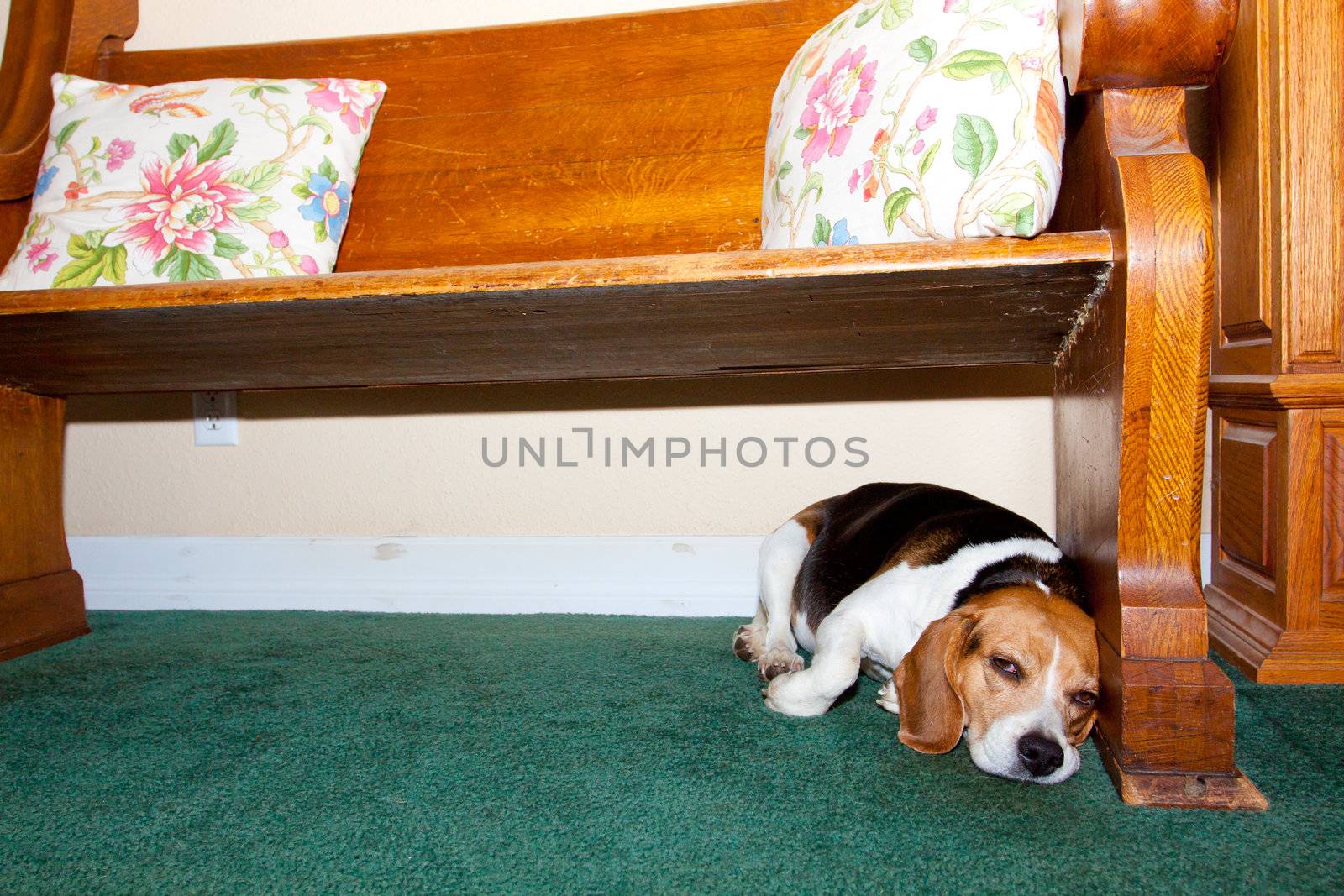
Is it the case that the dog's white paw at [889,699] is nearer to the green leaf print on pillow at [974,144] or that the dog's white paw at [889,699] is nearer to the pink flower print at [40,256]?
the green leaf print on pillow at [974,144]

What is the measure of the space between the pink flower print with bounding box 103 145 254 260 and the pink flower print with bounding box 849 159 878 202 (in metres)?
1.03

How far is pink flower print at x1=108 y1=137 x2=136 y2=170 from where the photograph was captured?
153 cm

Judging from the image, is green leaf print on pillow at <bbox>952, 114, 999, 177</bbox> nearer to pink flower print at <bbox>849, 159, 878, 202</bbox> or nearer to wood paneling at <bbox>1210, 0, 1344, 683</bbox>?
pink flower print at <bbox>849, 159, 878, 202</bbox>

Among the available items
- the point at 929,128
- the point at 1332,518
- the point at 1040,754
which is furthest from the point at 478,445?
the point at 1332,518

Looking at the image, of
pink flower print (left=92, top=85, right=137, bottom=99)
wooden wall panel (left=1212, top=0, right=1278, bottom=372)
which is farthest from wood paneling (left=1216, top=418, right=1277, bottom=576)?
pink flower print (left=92, top=85, right=137, bottom=99)

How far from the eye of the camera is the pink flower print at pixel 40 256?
147 centimetres

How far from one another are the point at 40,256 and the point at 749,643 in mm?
1385

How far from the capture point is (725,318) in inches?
45.8

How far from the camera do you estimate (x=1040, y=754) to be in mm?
976

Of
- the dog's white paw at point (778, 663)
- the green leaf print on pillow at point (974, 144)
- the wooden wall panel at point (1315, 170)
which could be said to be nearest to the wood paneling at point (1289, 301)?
the wooden wall panel at point (1315, 170)

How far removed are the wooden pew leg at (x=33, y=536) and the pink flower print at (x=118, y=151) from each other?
1.55 ft

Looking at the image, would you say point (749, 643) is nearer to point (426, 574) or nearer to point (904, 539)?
point (904, 539)

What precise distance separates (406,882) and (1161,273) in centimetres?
95

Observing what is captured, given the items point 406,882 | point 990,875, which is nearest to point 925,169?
point 990,875
